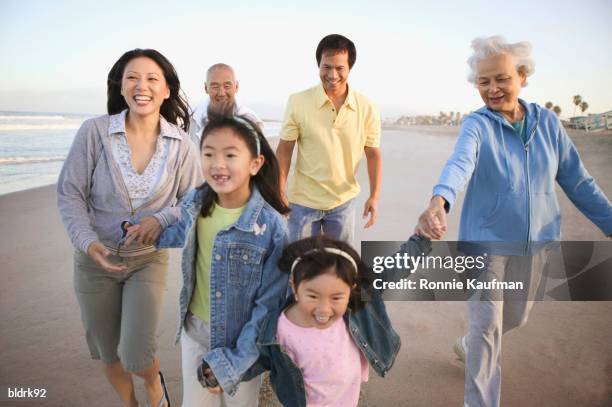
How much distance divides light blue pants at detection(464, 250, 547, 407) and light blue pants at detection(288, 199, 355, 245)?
1253mm

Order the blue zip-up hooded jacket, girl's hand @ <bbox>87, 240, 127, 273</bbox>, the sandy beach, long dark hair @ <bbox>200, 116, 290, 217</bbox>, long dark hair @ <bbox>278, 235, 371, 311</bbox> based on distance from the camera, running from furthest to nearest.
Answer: the sandy beach → the blue zip-up hooded jacket → girl's hand @ <bbox>87, 240, 127, 273</bbox> → long dark hair @ <bbox>200, 116, 290, 217</bbox> → long dark hair @ <bbox>278, 235, 371, 311</bbox>

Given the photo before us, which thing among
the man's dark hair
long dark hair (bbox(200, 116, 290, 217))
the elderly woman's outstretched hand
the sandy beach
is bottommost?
the sandy beach

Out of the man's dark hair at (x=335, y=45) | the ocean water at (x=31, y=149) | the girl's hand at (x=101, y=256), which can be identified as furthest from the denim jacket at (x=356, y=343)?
the ocean water at (x=31, y=149)

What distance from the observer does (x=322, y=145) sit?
3391mm

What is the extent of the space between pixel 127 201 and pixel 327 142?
1.56 m

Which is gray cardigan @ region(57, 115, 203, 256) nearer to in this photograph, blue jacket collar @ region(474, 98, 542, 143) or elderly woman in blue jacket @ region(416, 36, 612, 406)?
elderly woman in blue jacket @ region(416, 36, 612, 406)

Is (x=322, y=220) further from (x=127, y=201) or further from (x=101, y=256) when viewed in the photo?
(x=101, y=256)

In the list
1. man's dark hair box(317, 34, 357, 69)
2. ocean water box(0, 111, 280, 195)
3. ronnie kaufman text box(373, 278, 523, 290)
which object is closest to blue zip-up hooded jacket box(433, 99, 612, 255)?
ronnie kaufman text box(373, 278, 523, 290)

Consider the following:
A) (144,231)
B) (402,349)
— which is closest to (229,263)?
(144,231)

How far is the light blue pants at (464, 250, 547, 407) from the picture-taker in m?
2.36

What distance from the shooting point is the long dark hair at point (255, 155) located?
1.93 meters

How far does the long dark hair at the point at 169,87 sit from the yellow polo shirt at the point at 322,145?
95 cm

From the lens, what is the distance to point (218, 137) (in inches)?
74.0

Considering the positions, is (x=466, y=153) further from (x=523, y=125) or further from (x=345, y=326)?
(x=345, y=326)
